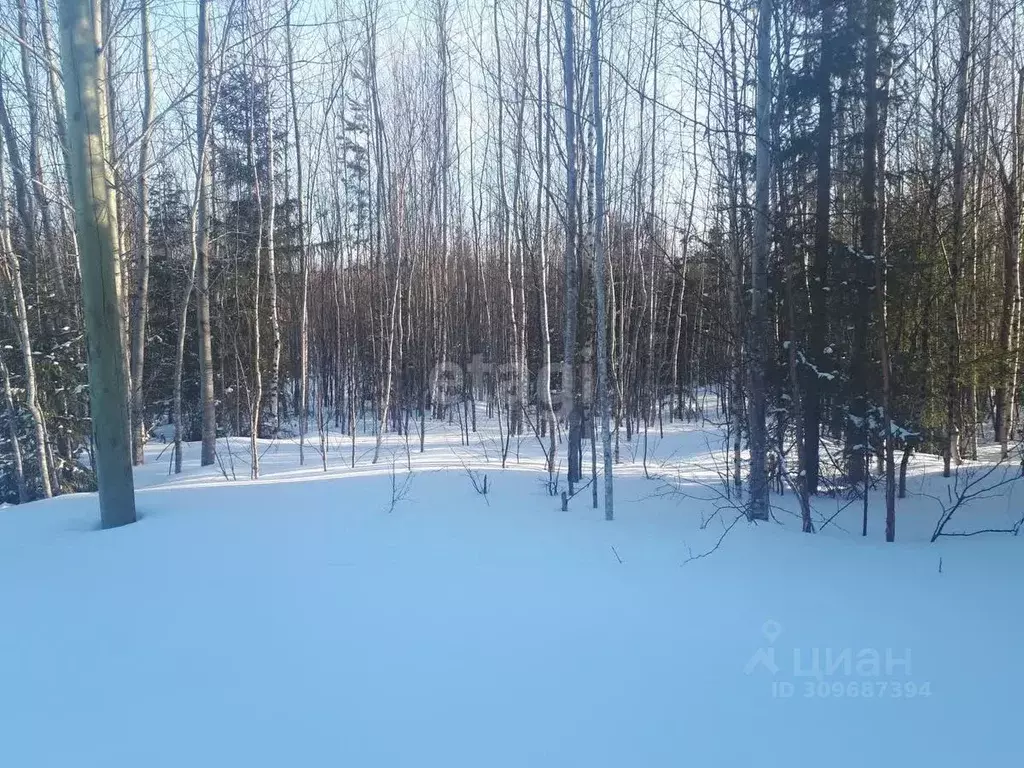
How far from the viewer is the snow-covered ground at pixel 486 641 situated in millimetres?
2432

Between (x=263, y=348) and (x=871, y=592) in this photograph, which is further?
(x=263, y=348)

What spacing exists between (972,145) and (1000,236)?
208 cm

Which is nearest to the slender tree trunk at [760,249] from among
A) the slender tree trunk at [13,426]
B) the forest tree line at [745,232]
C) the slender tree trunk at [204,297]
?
the forest tree line at [745,232]

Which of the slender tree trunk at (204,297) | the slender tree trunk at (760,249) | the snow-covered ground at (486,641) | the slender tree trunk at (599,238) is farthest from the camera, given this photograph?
the slender tree trunk at (204,297)

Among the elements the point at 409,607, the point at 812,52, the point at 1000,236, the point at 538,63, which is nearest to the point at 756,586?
the point at 409,607

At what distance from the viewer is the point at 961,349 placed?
34.8ft

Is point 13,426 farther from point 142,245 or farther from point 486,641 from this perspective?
point 486,641

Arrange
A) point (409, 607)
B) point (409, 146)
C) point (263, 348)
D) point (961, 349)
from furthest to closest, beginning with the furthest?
point (263, 348) → point (409, 146) → point (961, 349) → point (409, 607)

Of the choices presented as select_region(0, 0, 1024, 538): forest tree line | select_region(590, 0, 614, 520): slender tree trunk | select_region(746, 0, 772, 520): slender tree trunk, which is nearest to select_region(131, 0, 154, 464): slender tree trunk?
select_region(0, 0, 1024, 538): forest tree line

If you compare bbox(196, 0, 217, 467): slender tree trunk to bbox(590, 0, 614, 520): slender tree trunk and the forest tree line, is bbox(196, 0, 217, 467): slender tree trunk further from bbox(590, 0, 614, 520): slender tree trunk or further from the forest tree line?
bbox(590, 0, 614, 520): slender tree trunk

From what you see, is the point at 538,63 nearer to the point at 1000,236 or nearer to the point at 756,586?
the point at 756,586

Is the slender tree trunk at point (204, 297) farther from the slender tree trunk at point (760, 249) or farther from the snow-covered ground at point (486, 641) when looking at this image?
the slender tree trunk at point (760, 249)

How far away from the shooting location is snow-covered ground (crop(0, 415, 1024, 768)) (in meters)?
2.43

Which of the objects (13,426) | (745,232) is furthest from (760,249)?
(13,426)
